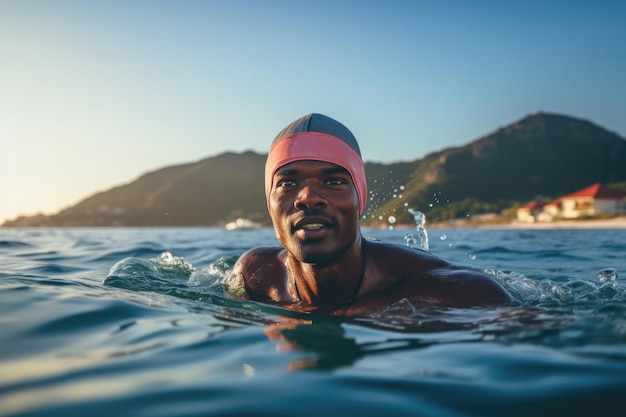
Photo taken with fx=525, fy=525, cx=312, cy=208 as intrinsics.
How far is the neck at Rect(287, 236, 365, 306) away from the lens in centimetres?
432

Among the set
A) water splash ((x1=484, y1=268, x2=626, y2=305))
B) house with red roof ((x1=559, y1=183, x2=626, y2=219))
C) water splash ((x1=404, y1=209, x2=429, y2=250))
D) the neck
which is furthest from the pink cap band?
house with red roof ((x1=559, y1=183, x2=626, y2=219))

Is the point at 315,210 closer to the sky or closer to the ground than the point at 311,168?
closer to the ground

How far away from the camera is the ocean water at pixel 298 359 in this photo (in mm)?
1879

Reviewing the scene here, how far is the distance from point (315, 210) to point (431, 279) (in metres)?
1.12

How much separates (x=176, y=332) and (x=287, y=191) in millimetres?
1541

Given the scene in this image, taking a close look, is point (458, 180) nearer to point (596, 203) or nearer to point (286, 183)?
point (596, 203)

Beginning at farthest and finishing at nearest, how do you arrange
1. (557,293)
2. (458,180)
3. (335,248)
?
(458,180), (557,293), (335,248)

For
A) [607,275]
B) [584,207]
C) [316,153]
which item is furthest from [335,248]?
[584,207]

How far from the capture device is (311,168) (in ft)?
13.9

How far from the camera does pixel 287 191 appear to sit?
13.9 feet

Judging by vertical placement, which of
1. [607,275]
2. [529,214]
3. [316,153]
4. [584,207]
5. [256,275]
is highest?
[584,207]

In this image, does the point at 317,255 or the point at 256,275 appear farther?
the point at 256,275

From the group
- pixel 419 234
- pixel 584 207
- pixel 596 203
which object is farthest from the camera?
pixel 584 207

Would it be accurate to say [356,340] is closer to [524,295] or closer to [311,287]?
[311,287]
